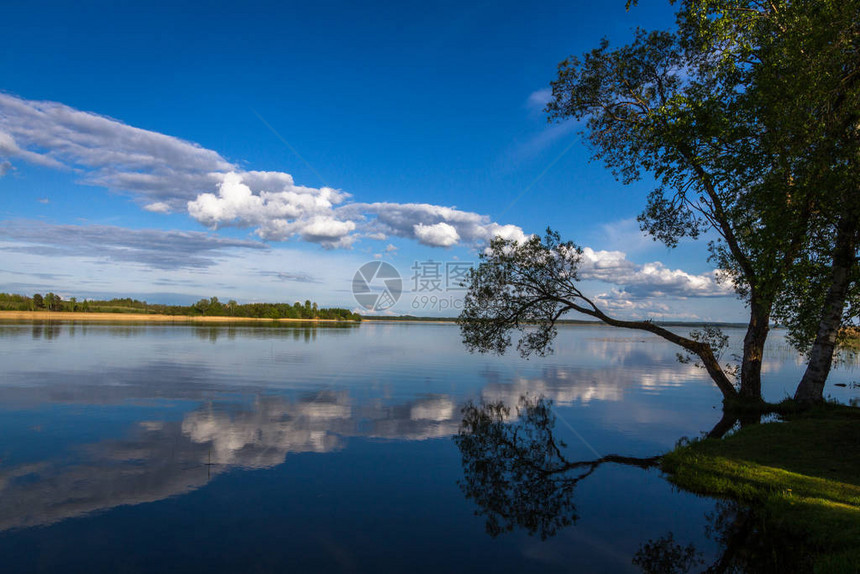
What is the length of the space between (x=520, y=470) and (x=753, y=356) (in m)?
17.1

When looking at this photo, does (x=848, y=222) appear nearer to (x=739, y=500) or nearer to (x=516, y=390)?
(x=739, y=500)

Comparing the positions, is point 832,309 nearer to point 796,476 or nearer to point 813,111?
point 813,111

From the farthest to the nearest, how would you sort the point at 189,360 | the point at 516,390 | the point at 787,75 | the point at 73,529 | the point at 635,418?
the point at 189,360 < the point at 516,390 < the point at 635,418 < the point at 787,75 < the point at 73,529

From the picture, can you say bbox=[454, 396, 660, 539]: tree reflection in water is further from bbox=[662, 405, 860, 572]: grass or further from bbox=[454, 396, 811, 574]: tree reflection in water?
bbox=[662, 405, 860, 572]: grass

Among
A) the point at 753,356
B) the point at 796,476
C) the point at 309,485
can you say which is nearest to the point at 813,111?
the point at 796,476

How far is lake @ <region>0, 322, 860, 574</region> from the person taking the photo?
372 inches

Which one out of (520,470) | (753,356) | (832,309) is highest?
(832,309)

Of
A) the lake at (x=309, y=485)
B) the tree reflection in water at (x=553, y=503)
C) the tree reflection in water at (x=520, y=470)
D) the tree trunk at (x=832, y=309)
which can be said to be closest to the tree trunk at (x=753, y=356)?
the lake at (x=309, y=485)

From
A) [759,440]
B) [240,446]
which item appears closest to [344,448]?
[240,446]

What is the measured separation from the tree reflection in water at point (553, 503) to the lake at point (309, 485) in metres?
0.12

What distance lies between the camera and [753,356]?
24.5m

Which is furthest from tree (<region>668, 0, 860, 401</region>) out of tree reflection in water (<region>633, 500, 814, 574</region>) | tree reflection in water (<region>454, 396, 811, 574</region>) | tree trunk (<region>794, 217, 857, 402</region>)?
tree reflection in water (<region>633, 500, 814, 574</region>)

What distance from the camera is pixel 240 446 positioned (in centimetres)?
1650

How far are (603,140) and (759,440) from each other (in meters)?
18.5
